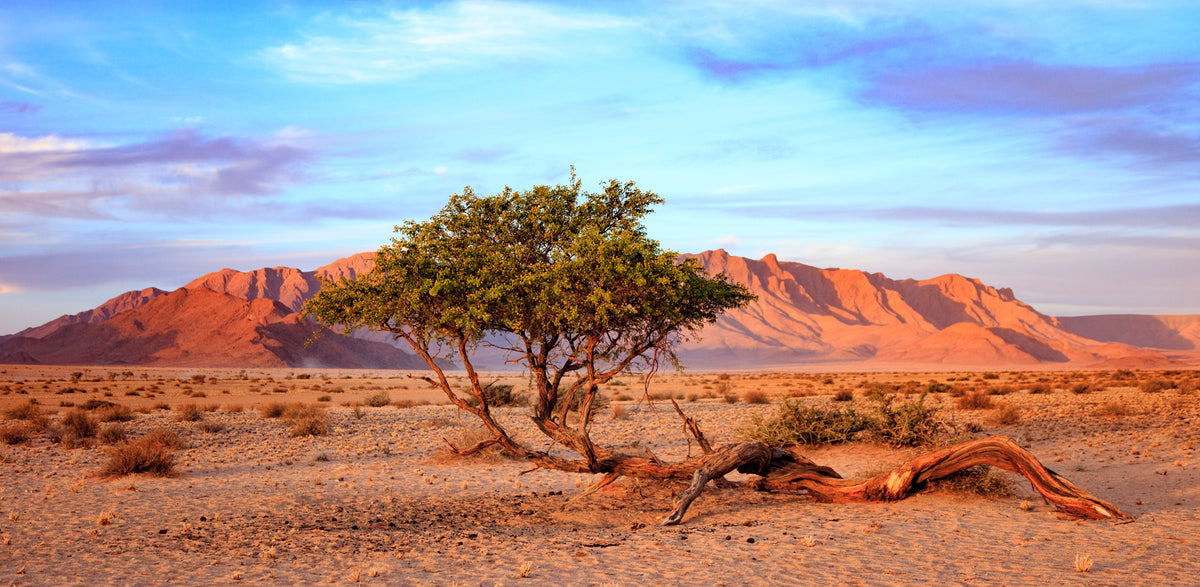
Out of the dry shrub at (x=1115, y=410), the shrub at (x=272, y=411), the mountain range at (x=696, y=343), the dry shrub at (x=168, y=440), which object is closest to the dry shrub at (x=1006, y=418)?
the dry shrub at (x=1115, y=410)

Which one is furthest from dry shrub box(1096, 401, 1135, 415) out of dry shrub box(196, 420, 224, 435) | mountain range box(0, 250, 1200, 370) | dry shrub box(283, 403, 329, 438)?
mountain range box(0, 250, 1200, 370)

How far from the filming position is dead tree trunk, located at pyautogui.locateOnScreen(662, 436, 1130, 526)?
1098 centimetres

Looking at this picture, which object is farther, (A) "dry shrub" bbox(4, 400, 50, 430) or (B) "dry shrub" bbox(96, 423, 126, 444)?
(A) "dry shrub" bbox(4, 400, 50, 430)

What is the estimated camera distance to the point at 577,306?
11.3 m

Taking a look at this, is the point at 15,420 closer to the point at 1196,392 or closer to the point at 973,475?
the point at 973,475

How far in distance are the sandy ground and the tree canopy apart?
6.89 feet

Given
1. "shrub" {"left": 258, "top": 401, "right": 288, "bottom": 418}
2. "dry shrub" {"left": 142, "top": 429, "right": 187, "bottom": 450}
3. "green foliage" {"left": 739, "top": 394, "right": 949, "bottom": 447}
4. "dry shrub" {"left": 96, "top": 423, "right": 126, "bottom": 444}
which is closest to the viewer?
"green foliage" {"left": 739, "top": 394, "right": 949, "bottom": 447}

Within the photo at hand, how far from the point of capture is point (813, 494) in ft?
42.1

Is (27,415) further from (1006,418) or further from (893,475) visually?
(1006,418)

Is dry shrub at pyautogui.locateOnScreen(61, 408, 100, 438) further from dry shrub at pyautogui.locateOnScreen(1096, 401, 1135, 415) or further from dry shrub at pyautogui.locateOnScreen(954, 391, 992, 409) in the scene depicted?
dry shrub at pyautogui.locateOnScreen(1096, 401, 1135, 415)

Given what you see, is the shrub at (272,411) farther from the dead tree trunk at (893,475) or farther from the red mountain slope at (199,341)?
the red mountain slope at (199,341)

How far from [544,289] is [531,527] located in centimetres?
342

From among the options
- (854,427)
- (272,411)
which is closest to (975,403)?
(854,427)

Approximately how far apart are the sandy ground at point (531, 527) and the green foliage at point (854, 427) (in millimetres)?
411
